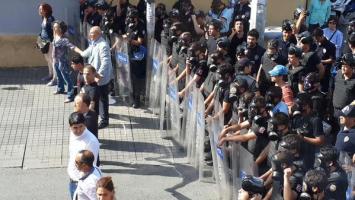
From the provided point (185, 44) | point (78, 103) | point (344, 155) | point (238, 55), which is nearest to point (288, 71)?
point (238, 55)

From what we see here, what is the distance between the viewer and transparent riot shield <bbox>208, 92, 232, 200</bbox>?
6.85m

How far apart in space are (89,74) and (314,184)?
416cm

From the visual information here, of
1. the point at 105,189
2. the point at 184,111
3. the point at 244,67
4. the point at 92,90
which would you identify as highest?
the point at 244,67

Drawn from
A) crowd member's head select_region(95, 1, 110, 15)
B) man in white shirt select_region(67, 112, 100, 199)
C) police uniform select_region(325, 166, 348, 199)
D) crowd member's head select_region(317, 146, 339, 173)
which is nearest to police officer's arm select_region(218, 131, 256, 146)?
crowd member's head select_region(317, 146, 339, 173)

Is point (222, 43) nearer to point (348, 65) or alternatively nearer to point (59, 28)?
point (348, 65)

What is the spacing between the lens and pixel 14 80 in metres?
11.9

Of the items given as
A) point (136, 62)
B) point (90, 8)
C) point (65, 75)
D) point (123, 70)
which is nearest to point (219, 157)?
point (136, 62)

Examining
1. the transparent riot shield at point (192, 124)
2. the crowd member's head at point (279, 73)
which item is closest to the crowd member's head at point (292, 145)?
the crowd member's head at point (279, 73)

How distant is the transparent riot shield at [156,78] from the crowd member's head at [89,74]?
137 centimetres

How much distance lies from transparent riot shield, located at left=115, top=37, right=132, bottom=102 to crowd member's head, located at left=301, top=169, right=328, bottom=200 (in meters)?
5.46

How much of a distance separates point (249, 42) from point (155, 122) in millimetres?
2172

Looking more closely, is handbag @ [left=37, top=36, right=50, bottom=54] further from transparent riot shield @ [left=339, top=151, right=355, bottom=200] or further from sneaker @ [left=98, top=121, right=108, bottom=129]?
transparent riot shield @ [left=339, top=151, right=355, bottom=200]

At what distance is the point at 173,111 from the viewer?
884 cm

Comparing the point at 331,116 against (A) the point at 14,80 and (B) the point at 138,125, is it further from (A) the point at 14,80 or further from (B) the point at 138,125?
(A) the point at 14,80
